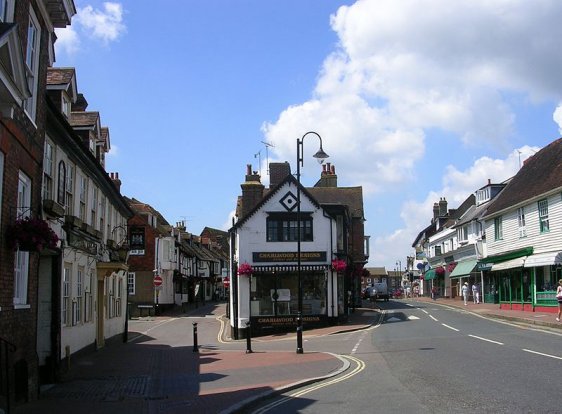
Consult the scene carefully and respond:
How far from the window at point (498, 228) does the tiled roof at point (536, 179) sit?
0.62 metres

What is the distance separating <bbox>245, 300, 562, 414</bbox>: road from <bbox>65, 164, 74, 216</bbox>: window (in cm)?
854

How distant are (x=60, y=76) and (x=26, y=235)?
8731 millimetres

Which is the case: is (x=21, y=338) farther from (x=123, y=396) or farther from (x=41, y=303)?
(x=41, y=303)

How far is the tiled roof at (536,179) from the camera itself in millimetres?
32475

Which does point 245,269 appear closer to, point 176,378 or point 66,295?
point 66,295

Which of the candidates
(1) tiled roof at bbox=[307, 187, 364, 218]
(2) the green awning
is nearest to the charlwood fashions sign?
(1) tiled roof at bbox=[307, 187, 364, 218]

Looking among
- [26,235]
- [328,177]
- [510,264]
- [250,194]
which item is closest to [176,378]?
[26,235]

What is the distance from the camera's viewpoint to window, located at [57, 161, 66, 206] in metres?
15.8

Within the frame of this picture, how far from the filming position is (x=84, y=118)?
70.1 feet

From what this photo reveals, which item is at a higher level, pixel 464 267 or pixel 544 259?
pixel 544 259

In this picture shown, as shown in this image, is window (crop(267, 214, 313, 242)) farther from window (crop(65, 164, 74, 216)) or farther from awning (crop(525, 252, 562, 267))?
window (crop(65, 164, 74, 216))

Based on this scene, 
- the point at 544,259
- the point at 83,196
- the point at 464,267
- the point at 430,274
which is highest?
the point at 83,196

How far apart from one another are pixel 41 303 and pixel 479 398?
10030mm

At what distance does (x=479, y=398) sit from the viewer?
1034cm
